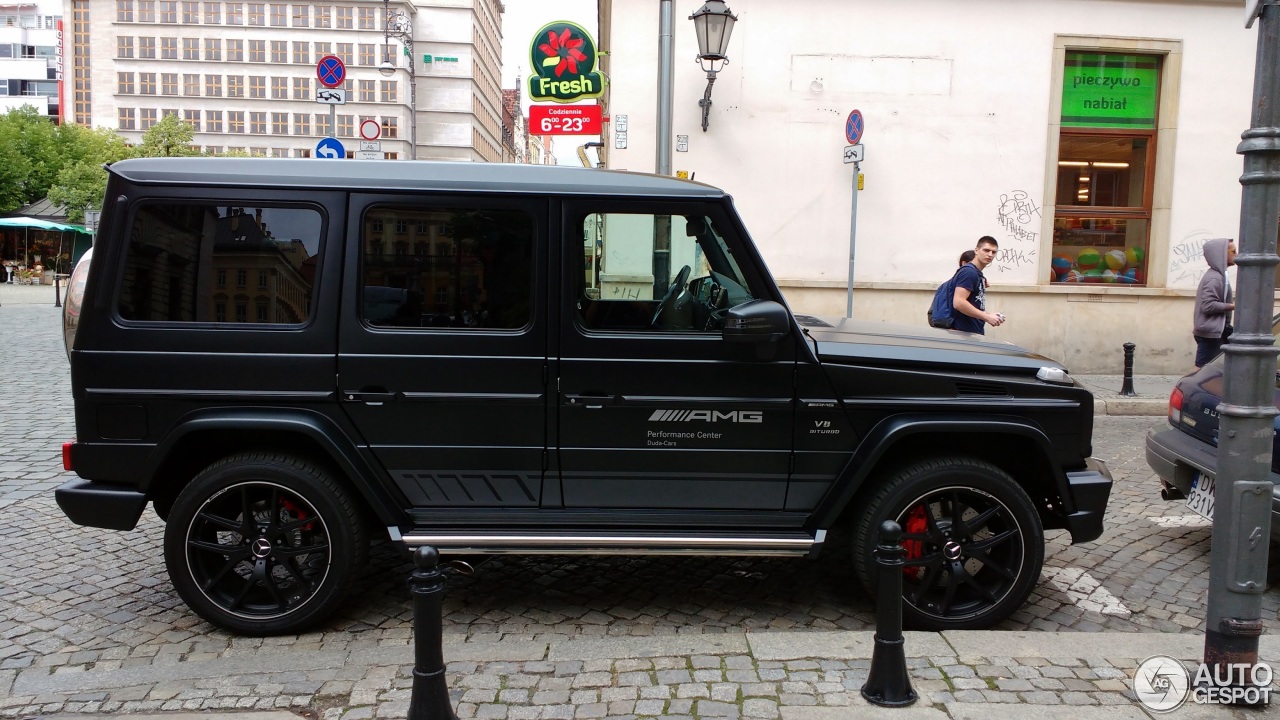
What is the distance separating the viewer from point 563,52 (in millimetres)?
10664

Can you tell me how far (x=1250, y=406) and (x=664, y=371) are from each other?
2117 mm

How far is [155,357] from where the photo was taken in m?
3.76

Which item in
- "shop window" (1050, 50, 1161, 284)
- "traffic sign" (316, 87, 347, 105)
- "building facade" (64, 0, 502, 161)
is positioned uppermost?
"building facade" (64, 0, 502, 161)

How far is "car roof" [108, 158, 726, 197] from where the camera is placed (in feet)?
12.3

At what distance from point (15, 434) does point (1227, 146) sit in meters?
14.9

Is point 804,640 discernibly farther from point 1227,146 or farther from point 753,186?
point 1227,146

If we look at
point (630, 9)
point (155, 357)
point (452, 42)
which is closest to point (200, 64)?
point (452, 42)

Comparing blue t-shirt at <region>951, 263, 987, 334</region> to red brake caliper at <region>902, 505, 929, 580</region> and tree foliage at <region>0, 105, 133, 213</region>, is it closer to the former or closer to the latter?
red brake caliper at <region>902, 505, 929, 580</region>

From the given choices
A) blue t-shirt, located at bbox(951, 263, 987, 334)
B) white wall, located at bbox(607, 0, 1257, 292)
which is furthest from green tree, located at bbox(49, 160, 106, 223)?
blue t-shirt, located at bbox(951, 263, 987, 334)

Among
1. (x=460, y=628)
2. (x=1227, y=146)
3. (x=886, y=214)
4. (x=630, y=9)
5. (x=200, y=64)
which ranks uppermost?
(x=200, y=64)

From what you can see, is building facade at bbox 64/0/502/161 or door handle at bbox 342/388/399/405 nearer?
door handle at bbox 342/388/399/405

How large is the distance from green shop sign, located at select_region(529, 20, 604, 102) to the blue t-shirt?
4713 millimetres

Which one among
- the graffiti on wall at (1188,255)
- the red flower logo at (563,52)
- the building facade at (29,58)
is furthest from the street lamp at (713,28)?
the building facade at (29,58)

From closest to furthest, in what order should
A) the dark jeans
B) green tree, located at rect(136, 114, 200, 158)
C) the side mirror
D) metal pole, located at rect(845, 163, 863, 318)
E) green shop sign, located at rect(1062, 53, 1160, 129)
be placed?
the side mirror
the dark jeans
metal pole, located at rect(845, 163, 863, 318)
green shop sign, located at rect(1062, 53, 1160, 129)
green tree, located at rect(136, 114, 200, 158)
